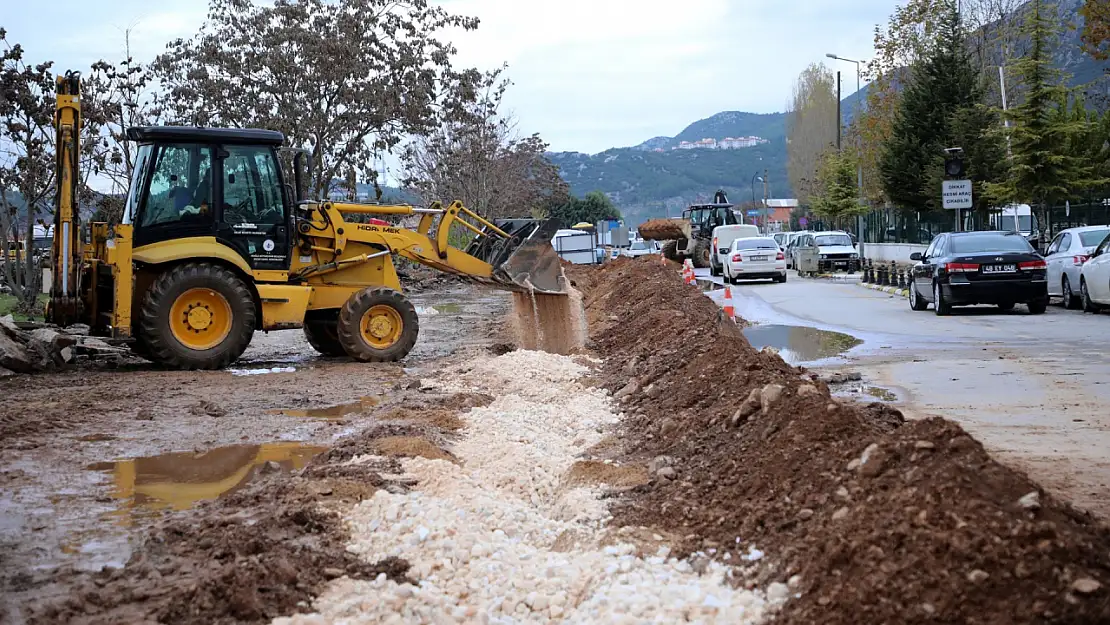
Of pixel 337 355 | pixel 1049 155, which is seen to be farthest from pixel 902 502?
pixel 1049 155

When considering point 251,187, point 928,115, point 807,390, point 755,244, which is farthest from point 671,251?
point 807,390

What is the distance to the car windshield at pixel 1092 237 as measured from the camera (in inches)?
862

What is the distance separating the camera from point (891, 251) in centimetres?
4869

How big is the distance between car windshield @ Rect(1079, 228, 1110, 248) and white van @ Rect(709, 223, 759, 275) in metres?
20.4

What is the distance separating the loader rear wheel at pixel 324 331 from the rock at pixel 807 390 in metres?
9.42

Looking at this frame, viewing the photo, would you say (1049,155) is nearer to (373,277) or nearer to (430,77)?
(430,77)

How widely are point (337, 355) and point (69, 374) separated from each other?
3.70 meters

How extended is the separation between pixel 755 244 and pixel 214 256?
24.5 metres

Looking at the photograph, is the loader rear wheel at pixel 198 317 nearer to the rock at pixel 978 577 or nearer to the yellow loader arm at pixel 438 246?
the yellow loader arm at pixel 438 246

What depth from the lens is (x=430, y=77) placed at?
37375 mm

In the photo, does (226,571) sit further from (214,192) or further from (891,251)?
(891,251)

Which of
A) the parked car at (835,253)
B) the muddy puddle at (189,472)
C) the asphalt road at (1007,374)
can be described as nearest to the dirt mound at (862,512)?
the asphalt road at (1007,374)

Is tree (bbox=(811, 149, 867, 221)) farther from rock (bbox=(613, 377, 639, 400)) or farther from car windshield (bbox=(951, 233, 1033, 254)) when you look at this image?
rock (bbox=(613, 377, 639, 400))

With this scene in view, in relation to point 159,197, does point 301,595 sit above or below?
below
